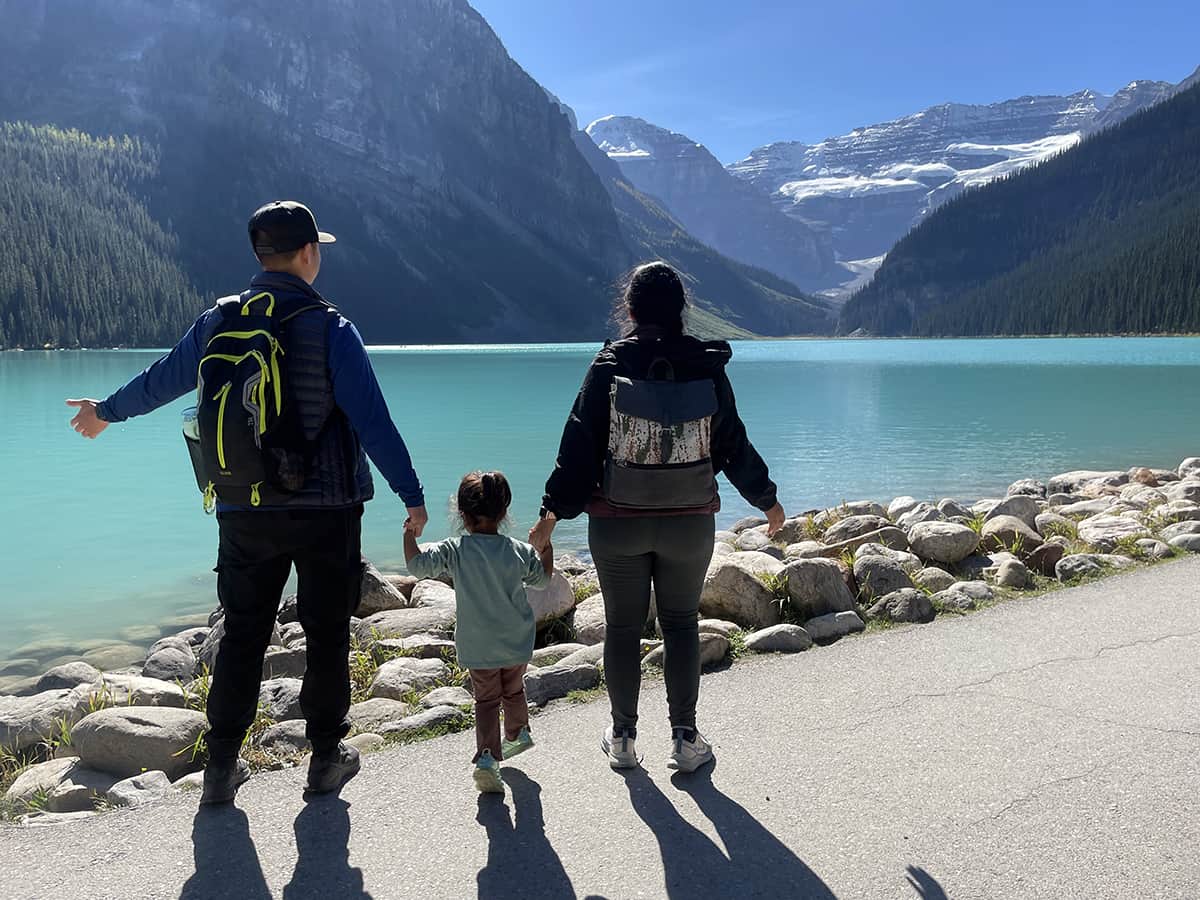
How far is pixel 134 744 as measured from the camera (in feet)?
15.1

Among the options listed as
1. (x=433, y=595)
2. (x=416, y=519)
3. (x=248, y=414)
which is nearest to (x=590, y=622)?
(x=433, y=595)

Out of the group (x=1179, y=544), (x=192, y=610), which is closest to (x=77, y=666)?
(x=192, y=610)

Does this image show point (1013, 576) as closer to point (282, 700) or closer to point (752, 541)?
point (752, 541)

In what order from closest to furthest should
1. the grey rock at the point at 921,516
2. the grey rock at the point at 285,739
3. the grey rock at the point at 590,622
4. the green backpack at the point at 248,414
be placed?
the green backpack at the point at 248,414, the grey rock at the point at 285,739, the grey rock at the point at 590,622, the grey rock at the point at 921,516

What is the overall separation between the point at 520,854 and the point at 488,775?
1.76ft

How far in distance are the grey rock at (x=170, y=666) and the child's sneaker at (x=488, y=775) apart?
4009mm

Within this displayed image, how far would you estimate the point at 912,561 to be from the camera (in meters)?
8.08

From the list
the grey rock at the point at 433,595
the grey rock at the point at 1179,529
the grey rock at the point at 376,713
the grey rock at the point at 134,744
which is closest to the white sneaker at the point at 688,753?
the grey rock at the point at 376,713

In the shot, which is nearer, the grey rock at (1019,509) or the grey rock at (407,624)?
the grey rock at (407,624)

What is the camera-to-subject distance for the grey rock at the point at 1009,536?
8.59 m

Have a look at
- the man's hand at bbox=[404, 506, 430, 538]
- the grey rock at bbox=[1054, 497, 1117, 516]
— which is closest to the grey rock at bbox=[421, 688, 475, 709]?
the man's hand at bbox=[404, 506, 430, 538]

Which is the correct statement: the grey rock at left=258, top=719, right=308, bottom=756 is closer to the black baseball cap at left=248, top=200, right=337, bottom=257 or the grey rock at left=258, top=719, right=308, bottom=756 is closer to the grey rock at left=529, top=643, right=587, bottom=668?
the grey rock at left=529, top=643, right=587, bottom=668

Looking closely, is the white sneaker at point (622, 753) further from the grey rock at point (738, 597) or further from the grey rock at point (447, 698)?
the grey rock at point (738, 597)

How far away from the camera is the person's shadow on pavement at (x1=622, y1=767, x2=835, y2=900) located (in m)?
3.27
